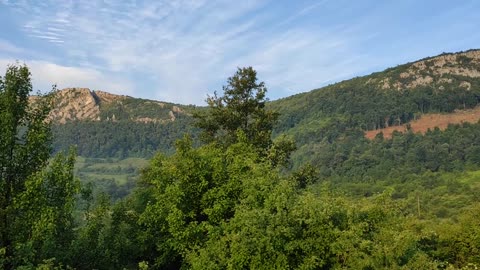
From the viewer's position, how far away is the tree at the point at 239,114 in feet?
121

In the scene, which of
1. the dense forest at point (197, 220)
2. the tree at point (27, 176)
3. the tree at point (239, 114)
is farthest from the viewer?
the tree at point (239, 114)

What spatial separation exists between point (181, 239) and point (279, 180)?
6.29m

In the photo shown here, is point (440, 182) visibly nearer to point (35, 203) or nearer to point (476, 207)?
point (476, 207)

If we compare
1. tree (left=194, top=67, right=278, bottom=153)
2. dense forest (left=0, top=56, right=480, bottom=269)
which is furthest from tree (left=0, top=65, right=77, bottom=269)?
tree (left=194, top=67, right=278, bottom=153)

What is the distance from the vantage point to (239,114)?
123 ft

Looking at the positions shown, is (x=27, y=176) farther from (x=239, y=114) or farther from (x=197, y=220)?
(x=239, y=114)

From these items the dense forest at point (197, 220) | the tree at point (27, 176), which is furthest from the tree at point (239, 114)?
the tree at point (27, 176)

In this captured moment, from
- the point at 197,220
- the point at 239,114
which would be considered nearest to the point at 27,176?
the point at 197,220

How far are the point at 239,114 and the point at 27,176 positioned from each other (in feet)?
67.1

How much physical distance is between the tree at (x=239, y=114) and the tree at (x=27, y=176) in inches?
685

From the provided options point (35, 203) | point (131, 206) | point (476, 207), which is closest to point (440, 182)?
point (476, 207)

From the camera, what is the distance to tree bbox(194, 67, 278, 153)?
36.9m

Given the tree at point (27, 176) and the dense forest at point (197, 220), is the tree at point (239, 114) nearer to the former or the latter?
the dense forest at point (197, 220)

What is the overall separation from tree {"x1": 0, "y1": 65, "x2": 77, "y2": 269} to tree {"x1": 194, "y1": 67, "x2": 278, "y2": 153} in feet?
57.1
